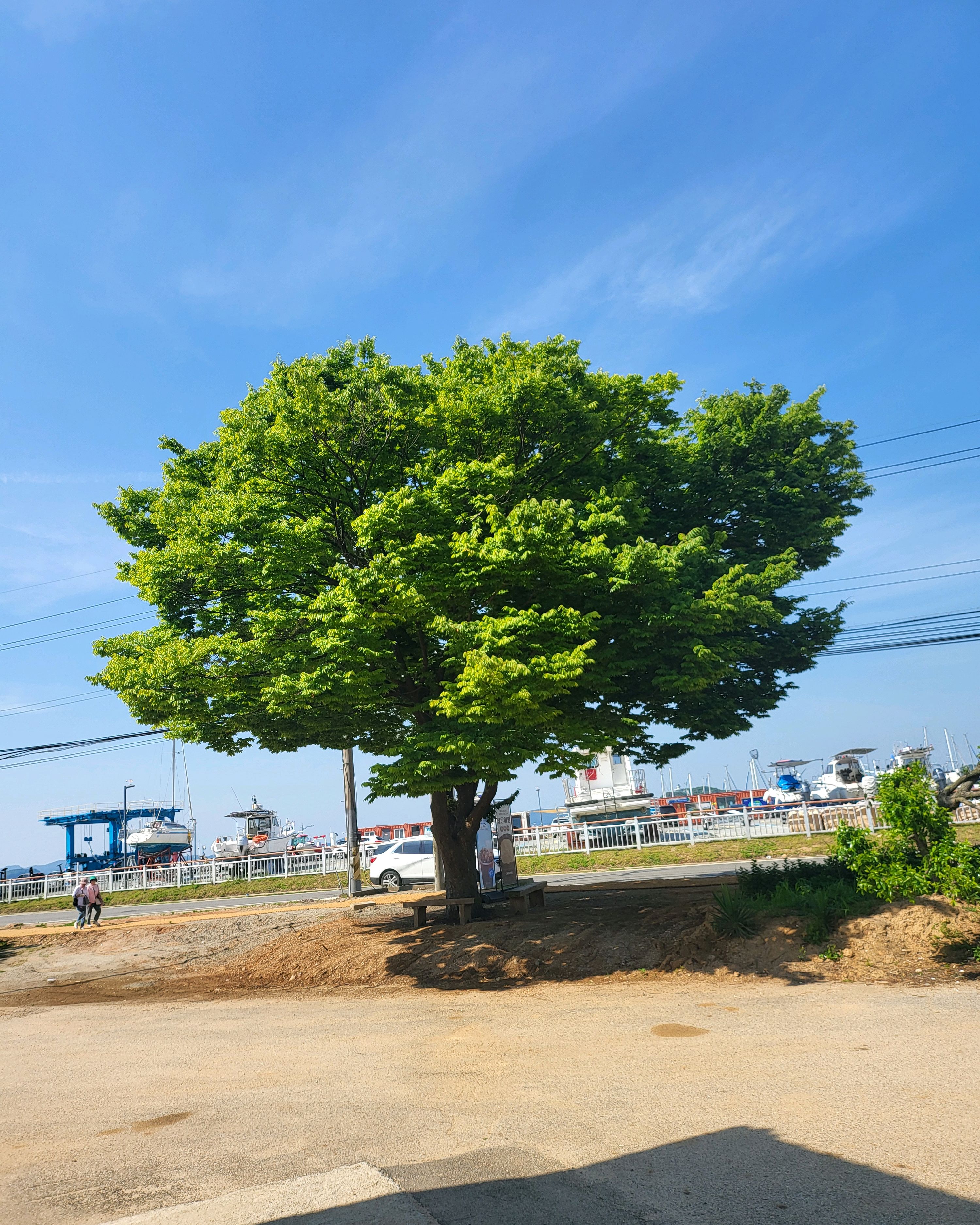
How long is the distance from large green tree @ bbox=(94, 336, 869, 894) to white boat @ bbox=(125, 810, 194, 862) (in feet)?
148

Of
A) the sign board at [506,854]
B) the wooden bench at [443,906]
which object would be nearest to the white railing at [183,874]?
the sign board at [506,854]

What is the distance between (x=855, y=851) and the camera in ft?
37.8

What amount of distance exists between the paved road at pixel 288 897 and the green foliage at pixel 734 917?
7.43 meters

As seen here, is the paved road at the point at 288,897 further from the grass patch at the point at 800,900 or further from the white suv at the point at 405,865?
the grass patch at the point at 800,900

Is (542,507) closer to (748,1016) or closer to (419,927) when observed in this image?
(748,1016)

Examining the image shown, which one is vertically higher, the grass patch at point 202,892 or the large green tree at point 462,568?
the large green tree at point 462,568

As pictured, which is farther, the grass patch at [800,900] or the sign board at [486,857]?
the sign board at [486,857]

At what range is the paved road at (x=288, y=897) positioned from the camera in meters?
22.4

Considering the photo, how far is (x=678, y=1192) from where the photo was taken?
445 centimetres

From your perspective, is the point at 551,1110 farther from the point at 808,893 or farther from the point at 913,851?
the point at 913,851

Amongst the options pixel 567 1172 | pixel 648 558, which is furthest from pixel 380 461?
pixel 567 1172

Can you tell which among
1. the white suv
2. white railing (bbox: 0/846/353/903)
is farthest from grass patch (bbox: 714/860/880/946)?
white railing (bbox: 0/846/353/903)

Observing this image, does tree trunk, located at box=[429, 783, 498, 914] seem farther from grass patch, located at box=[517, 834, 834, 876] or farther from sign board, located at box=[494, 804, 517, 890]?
grass patch, located at box=[517, 834, 834, 876]

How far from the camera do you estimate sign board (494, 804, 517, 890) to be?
18.2 m
